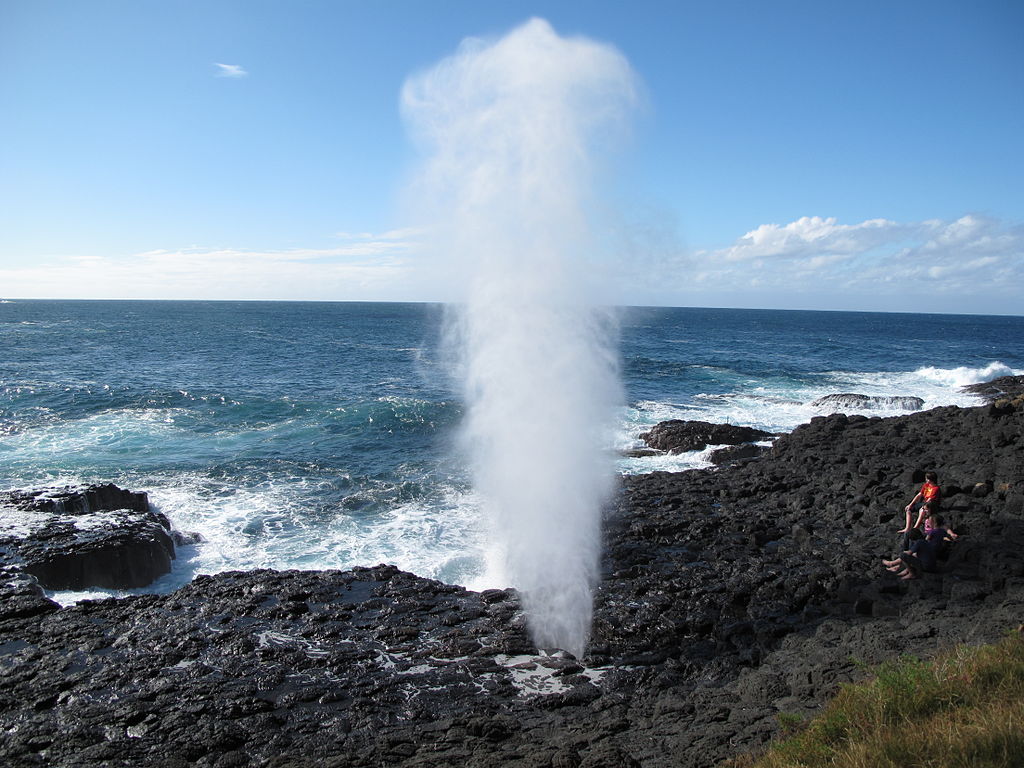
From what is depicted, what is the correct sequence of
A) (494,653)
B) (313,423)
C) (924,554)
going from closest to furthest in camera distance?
(494,653), (924,554), (313,423)

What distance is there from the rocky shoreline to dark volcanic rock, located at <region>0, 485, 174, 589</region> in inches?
32.0

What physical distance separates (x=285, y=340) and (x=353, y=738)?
76152 millimetres

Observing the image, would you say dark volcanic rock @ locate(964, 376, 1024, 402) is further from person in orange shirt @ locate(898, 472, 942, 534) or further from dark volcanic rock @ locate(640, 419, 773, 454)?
person in orange shirt @ locate(898, 472, 942, 534)

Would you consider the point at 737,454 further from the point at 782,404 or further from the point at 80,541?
the point at 80,541

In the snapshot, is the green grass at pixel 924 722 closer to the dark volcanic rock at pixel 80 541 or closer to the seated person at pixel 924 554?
the seated person at pixel 924 554

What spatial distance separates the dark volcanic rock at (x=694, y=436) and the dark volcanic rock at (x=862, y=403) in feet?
36.3

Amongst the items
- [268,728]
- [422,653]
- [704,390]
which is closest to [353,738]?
[268,728]

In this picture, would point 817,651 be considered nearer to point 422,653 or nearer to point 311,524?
point 422,653

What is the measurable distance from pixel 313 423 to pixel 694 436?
19.1 metres

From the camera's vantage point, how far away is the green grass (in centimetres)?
534

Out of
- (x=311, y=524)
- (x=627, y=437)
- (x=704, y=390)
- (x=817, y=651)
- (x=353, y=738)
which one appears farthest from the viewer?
(x=704, y=390)

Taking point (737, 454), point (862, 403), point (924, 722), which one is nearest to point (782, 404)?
point (862, 403)

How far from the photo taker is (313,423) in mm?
32406

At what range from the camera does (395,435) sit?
30547 mm
